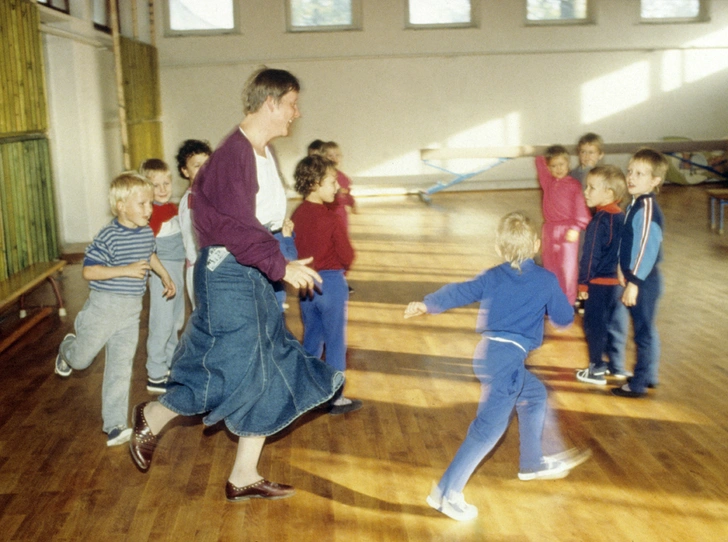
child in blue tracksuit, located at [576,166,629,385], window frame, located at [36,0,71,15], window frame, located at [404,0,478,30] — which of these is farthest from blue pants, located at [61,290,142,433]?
window frame, located at [404,0,478,30]

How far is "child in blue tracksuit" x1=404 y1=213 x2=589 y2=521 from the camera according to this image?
2.65 metres

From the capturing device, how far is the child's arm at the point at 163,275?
136 inches

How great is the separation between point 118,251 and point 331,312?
950 millimetres

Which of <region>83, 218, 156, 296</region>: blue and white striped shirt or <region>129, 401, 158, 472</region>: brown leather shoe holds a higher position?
<region>83, 218, 156, 296</region>: blue and white striped shirt

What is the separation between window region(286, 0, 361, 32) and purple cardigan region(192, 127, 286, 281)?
10.7 metres

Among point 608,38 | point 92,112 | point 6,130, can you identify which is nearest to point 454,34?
point 608,38

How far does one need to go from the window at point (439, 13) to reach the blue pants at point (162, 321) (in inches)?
382

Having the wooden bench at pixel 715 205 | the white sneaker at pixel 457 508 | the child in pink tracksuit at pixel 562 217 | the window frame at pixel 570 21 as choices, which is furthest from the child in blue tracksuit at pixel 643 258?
the window frame at pixel 570 21

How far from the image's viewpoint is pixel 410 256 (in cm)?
755

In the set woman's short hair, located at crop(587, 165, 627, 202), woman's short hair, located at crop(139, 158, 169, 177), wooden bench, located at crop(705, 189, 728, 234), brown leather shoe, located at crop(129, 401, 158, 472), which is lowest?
brown leather shoe, located at crop(129, 401, 158, 472)

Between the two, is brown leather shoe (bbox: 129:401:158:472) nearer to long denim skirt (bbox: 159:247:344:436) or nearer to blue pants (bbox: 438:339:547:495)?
long denim skirt (bbox: 159:247:344:436)

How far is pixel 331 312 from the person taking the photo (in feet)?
11.7

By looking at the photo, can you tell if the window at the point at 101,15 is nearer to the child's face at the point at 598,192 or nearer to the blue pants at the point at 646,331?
the child's face at the point at 598,192

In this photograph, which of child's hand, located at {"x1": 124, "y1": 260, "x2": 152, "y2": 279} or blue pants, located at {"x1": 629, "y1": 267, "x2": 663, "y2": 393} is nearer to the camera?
child's hand, located at {"x1": 124, "y1": 260, "x2": 152, "y2": 279}
